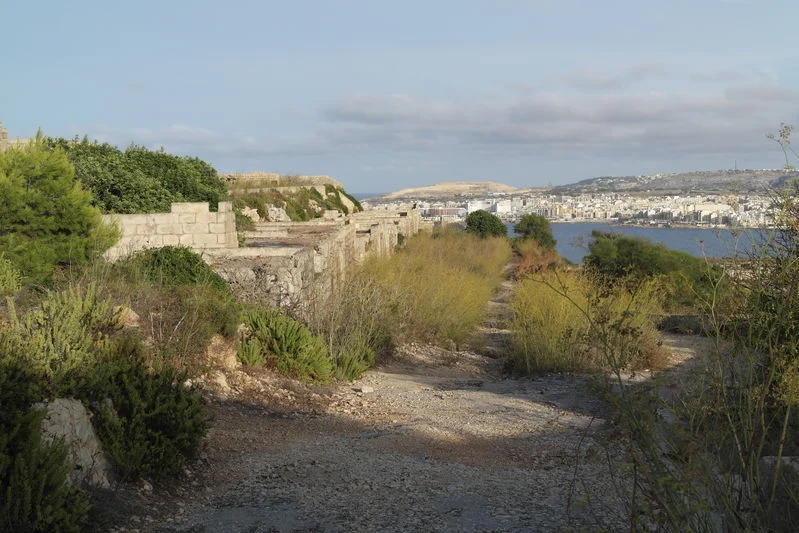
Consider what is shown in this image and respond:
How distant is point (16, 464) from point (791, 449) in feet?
19.0

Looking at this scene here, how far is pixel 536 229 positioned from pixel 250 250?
34.3 metres

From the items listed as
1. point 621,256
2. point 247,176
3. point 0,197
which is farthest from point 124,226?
point 247,176

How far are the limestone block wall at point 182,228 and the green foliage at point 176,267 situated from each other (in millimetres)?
1726

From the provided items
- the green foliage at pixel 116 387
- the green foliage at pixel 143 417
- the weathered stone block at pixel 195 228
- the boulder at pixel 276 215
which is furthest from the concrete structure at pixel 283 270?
the boulder at pixel 276 215

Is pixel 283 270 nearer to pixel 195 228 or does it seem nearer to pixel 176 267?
pixel 176 267

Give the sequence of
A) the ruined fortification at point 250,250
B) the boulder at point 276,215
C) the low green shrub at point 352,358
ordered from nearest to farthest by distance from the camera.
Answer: the low green shrub at point 352,358, the ruined fortification at point 250,250, the boulder at point 276,215

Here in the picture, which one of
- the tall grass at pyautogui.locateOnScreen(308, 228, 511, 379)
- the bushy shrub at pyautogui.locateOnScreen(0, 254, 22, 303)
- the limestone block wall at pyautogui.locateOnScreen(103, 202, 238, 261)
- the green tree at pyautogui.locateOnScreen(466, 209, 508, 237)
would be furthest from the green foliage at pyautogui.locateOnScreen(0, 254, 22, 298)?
the green tree at pyautogui.locateOnScreen(466, 209, 508, 237)

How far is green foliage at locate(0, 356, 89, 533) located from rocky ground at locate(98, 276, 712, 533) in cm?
40

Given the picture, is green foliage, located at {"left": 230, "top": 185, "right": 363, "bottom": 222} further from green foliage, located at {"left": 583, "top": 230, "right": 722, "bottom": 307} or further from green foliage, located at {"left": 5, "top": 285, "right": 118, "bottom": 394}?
green foliage, located at {"left": 5, "top": 285, "right": 118, "bottom": 394}

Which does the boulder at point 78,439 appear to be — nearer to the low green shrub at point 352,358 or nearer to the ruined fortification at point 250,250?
the low green shrub at point 352,358

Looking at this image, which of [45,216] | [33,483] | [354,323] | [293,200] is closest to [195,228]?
[45,216]

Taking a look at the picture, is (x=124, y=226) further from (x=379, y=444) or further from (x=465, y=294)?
(x=379, y=444)

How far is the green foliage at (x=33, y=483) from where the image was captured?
4793 millimetres

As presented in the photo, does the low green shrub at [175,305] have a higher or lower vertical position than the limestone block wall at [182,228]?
lower
